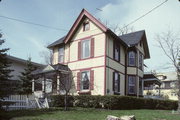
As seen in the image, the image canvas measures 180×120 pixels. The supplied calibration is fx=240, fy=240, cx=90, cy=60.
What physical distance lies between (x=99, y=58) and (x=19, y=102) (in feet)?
25.0

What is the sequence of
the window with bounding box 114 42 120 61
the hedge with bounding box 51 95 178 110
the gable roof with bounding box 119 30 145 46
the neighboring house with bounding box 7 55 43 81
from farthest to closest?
the neighboring house with bounding box 7 55 43 81 < the gable roof with bounding box 119 30 145 46 < the window with bounding box 114 42 120 61 < the hedge with bounding box 51 95 178 110

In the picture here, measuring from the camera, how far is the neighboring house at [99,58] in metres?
20.9

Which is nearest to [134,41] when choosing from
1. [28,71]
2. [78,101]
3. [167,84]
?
[78,101]

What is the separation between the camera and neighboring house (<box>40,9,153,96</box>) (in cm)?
2094

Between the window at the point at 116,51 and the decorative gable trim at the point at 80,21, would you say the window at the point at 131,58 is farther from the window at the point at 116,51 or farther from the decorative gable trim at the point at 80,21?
the decorative gable trim at the point at 80,21

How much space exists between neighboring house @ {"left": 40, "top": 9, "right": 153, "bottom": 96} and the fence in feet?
15.7

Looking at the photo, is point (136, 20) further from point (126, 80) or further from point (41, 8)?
point (126, 80)

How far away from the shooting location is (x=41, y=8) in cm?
1661

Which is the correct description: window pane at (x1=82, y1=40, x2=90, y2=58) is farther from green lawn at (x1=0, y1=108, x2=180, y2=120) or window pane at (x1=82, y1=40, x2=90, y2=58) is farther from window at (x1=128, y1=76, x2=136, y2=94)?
green lawn at (x1=0, y1=108, x2=180, y2=120)

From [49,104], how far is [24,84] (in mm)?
10246

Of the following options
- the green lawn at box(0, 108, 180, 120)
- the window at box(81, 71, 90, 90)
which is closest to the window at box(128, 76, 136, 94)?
the window at box(81, 71, 90, 90)

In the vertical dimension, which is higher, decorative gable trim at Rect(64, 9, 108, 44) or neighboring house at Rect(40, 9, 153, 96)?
decorative gable trim at Rect(64, 9, 108, 44)

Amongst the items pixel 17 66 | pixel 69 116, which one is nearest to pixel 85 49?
pixel 69 116

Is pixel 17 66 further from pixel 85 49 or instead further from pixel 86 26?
pixel 86 26
